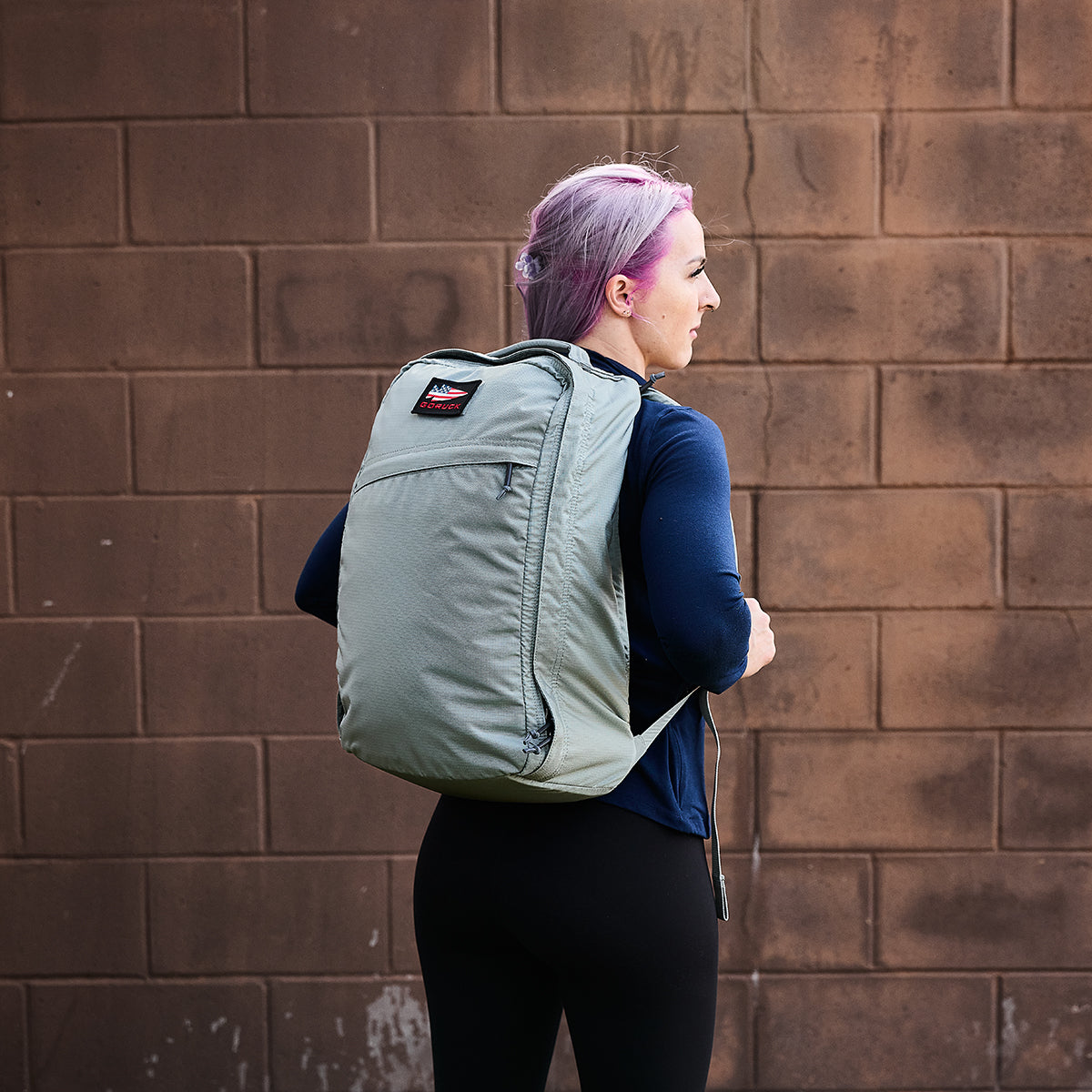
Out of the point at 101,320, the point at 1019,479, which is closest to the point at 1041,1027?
the point at 1019,479

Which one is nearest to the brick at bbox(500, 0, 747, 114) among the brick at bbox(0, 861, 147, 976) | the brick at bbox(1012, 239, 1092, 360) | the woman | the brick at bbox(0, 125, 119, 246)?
the brick at bbox(1012, 239, 1092, 360)

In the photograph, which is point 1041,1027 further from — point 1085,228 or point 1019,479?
point 1085,228

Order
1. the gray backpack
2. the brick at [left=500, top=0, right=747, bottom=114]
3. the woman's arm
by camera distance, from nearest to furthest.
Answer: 1. the gray backpack
2. the woman's arm
3. the brick at [left=500, top=0, right=747, bottom=114]

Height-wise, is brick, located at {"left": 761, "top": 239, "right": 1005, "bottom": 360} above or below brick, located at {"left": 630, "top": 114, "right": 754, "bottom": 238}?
below

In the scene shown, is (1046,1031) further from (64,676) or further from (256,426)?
(64,676)

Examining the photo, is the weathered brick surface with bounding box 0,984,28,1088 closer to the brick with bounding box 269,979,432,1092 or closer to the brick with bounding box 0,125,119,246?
the brick with bounding box 269,979,432,1092

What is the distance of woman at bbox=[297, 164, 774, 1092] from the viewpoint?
1.12 meters

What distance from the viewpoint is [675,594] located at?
1.10 m

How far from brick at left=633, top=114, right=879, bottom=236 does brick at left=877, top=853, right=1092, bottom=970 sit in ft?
4.69

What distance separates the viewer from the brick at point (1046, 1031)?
96.4 inches

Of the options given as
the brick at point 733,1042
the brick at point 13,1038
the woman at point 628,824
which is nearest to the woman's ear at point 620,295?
the woman at point 628,824

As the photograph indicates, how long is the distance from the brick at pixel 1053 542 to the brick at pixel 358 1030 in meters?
1.65

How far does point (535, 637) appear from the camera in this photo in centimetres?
109

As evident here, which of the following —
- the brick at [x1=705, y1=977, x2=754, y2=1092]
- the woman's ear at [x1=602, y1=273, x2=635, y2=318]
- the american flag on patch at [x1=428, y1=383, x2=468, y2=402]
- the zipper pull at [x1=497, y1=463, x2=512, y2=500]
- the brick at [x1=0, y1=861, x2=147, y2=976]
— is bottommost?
the brick at [x1=705, y1=977, x2=754, y2=1092]
